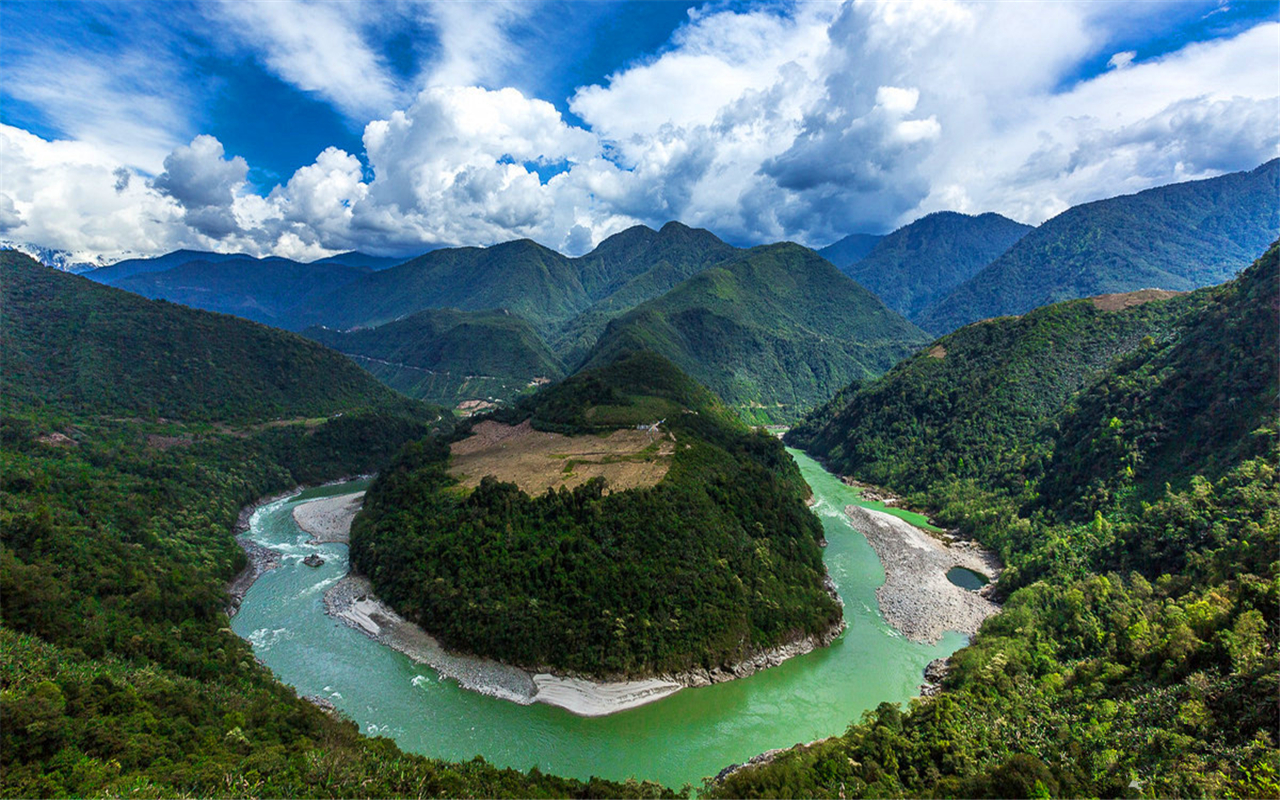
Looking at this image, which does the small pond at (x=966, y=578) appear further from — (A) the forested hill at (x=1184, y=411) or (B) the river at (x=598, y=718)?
(A) the forested hill at (x=1184, y=411)

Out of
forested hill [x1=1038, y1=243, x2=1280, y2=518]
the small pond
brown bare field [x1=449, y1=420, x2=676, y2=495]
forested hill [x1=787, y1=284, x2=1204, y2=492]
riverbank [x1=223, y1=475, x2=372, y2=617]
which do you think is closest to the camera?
riverbank [x1=223, y1=475, x2=372, y2=617]

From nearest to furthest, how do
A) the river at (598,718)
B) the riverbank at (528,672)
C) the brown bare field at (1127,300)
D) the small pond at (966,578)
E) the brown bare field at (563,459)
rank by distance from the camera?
the river at (598,718), the riverbank at (528,672), the brown bare field at (563,459), the small pond at (966,578), the brown bare field at (1127,300)

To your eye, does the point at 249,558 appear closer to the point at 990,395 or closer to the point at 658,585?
the point at 658,585

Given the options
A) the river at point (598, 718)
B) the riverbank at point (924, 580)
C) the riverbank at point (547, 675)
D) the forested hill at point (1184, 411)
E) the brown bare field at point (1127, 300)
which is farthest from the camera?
the brown bare field at point (1127, 300)

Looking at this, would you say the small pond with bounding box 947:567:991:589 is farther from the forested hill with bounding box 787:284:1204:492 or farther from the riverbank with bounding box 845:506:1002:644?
the forested hill with bounding box 787:284:1204:492

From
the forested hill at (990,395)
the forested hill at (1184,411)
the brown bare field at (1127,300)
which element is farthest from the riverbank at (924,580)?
the brown bare field at (1127,300)

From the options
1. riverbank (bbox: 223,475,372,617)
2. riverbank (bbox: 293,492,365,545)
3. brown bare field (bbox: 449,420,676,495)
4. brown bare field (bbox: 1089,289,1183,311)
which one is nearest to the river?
riverbank (bbox: 223,475,372,617)

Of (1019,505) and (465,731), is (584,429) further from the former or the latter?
(1019,505)
